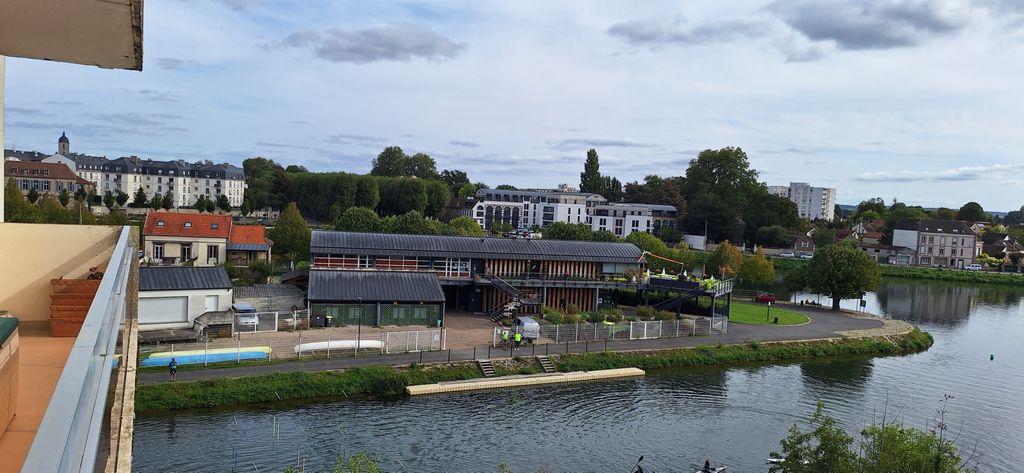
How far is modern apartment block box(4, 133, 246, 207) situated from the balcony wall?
318 ft

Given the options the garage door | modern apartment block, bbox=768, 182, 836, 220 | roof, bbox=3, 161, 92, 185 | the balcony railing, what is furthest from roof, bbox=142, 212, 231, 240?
modern apartment block, bbox=768, 182, 836, 220

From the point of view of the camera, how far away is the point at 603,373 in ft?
89.8

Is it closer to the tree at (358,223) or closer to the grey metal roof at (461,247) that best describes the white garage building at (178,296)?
the grey metal roof at (461,247)

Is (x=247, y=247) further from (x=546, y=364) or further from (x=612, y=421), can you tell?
(x=612, y=421)

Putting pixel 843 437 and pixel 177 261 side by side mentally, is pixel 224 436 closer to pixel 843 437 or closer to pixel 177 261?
pixel 843 437

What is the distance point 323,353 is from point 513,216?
7361cm

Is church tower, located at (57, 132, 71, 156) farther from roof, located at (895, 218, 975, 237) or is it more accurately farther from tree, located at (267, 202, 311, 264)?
roof, located at (895, 218, 975, 237)

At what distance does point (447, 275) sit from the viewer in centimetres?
3666

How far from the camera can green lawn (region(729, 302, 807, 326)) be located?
38.0m

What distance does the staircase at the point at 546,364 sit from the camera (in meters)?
27.0

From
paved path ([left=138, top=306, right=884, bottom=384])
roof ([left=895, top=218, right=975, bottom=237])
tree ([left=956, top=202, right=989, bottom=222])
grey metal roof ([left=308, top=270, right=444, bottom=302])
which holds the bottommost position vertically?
paved path ([left=138, top=306, right=884, bottom=384])

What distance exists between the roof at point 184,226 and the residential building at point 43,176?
39752mm

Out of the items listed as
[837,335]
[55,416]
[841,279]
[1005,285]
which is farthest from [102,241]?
[1005,285]

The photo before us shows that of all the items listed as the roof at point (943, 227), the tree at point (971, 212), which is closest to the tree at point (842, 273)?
the roof at point (943, 227)
